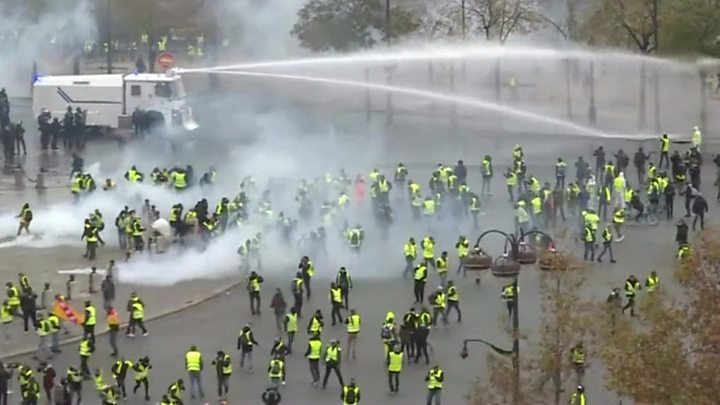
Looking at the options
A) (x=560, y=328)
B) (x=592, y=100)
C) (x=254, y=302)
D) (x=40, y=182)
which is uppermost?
(x=592, y=100)

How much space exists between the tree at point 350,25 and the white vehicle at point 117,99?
27.5 ft

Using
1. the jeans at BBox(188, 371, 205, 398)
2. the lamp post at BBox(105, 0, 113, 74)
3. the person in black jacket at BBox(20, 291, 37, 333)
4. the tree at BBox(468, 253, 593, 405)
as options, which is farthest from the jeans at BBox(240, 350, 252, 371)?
the lamp post at BBox(105, 0, 113, 74)

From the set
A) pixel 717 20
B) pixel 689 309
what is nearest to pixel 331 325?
pixel 689 309

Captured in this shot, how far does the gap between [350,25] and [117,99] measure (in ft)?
35.9

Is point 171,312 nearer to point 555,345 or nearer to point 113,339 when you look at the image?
point 113,339

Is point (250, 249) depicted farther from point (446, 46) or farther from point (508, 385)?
point (446, 46)

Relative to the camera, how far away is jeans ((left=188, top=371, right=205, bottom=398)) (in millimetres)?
23436

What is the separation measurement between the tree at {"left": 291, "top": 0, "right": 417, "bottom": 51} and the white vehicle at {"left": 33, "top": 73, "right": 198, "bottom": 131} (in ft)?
27.5

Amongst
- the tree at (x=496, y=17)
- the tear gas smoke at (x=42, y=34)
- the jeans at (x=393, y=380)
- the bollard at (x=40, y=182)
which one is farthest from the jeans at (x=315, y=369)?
the tear gas smoke at (x=42, y=34)

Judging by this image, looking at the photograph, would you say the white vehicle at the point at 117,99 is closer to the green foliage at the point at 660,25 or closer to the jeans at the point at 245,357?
the green foliage at the point at 660,25

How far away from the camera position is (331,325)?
27547mm

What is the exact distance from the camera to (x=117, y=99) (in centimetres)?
5025

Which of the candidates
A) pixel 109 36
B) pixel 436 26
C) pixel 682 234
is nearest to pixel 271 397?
pixel 682 234

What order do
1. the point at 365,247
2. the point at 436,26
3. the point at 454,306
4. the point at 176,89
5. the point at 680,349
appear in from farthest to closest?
1. the point at 436,26
2. the point at 176,89
3. the point at 365,247
4. the point at 454,306
5. the point at 680,349
